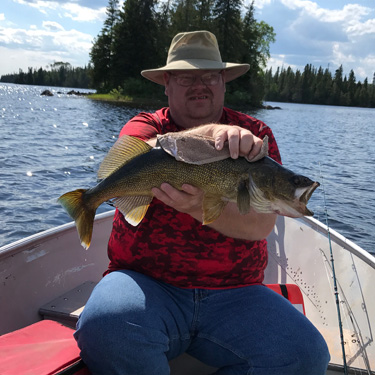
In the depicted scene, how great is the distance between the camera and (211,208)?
2.37 meters

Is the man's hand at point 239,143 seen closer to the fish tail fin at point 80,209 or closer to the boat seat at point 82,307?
the fish tail fin at point 80,209

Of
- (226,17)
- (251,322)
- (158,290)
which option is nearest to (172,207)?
(158,290)

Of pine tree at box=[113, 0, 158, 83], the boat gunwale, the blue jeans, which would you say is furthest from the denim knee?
pine tree at box=[113, 0, 158, 83]

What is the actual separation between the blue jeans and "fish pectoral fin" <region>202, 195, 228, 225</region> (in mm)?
557

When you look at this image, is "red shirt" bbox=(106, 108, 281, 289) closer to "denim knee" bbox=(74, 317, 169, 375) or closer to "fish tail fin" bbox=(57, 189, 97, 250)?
"fish tail fin" bbox=(57, 189, 97, 250)

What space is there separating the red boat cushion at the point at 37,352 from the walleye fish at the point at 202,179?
902 millimetres

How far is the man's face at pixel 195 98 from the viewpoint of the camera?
312 centimetres

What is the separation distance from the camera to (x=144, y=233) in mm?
2705

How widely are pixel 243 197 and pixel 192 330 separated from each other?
90cm

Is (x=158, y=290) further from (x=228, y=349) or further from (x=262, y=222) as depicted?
(x=262, y=222)

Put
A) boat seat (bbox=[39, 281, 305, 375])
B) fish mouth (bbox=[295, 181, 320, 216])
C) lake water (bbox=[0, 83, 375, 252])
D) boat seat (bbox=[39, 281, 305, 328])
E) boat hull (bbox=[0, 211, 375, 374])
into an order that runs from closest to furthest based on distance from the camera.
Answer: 1. fish mouth (bbox=[295, 181, 320, 216])
2. boat seat (bbox=[39, 281, 305, 375])
3. boat hull (bbox=[0, 211, 375, 374])
4. boat seat (bbox=[39, 281, 305, 328])
5. lake water (bbox=[0, 83, 375, 252])

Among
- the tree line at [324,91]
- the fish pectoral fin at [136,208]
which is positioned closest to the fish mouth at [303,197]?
the fish pectoral fin at [136,208]

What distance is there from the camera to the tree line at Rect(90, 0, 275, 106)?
174 feet

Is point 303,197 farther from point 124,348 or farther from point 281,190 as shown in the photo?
point 124,348
